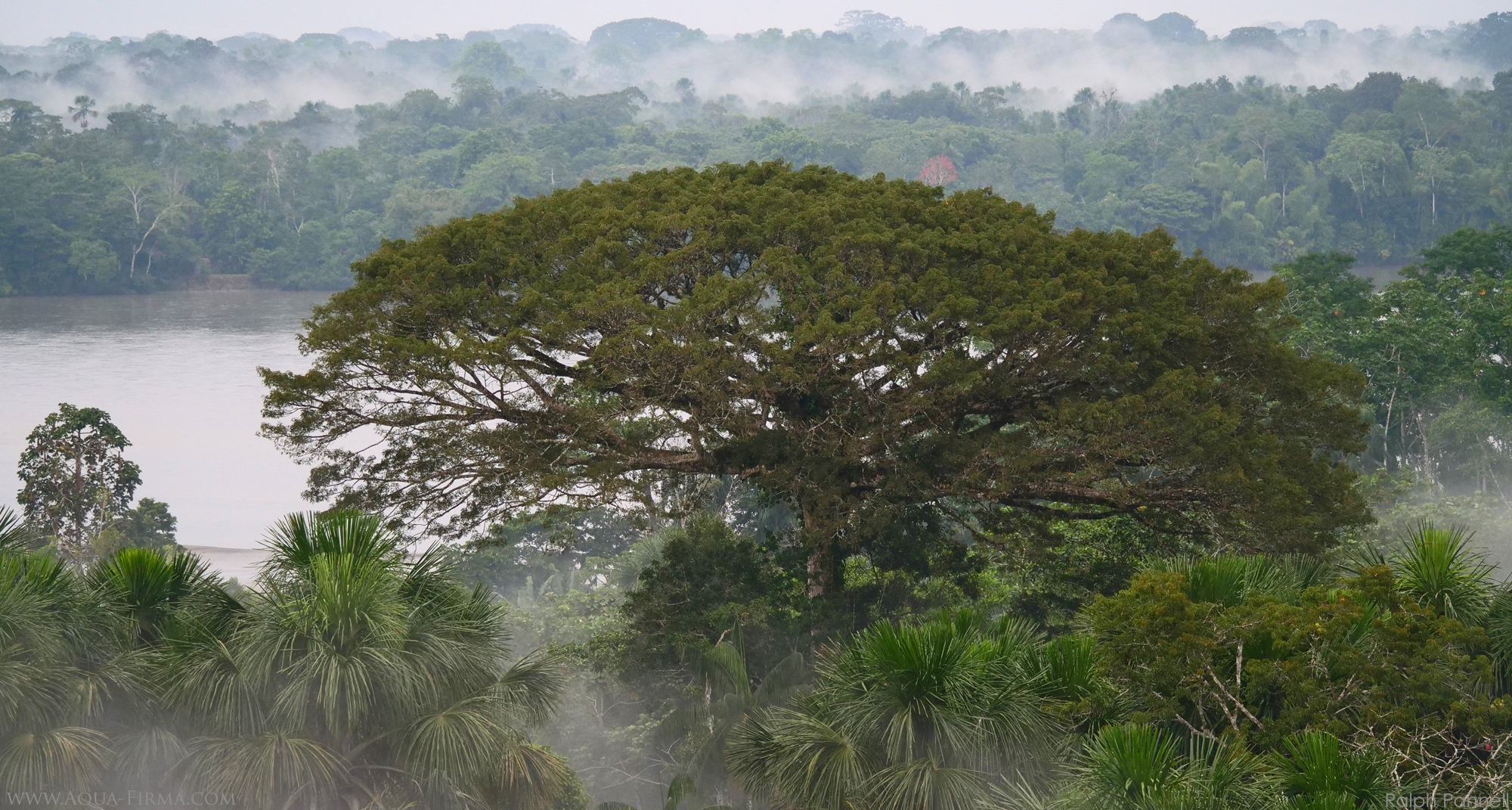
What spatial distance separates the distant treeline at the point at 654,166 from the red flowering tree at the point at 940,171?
20 centimetres

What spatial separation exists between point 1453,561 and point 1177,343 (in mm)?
5012

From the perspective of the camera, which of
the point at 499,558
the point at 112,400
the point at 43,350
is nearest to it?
the point at 499,558

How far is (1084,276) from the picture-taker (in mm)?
13219

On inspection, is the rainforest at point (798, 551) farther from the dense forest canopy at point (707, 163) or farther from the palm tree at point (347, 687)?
the dense forest canopy at point (707, 163)

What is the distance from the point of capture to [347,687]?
29.1 feet

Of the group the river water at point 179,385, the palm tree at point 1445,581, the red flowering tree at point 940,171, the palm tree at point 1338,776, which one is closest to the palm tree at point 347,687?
the palm tree at point 1338,776

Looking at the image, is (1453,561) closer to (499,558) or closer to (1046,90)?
(499,558)

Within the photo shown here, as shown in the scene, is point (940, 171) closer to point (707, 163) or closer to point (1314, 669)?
point (707, 163)

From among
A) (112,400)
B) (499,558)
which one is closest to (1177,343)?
(499,558)

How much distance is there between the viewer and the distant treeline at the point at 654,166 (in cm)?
6488

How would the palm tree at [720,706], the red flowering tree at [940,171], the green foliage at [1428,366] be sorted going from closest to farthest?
the palm tree at [720,706]
the green foliage at [1428,366]
the red flowering tree at [940,171]

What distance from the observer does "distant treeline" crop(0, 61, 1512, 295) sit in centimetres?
6488

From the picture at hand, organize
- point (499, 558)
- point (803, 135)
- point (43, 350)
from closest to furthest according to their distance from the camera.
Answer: point (499, 558)
point (43, 350)
point (803, 135)

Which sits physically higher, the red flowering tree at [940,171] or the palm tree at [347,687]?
the palm tree at [347,687]
